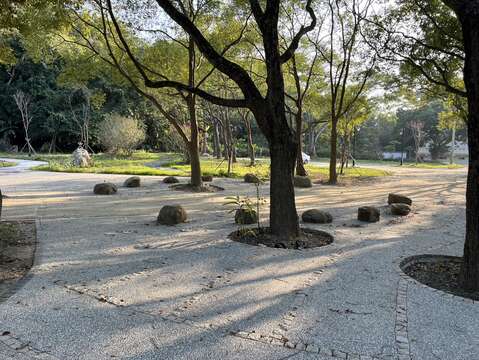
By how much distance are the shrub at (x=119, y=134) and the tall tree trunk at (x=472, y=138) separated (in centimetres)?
2602

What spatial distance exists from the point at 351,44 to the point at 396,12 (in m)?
3.77

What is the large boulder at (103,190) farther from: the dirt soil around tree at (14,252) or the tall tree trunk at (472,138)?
the tall tree trunk at (472,138)

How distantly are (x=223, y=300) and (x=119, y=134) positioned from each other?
1010 inches

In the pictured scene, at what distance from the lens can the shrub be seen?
27391mm

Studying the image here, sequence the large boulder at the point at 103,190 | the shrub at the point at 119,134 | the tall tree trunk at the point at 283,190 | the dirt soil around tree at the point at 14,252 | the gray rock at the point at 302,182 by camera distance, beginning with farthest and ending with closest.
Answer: the shrub at the point at 119,134, the gray rock at the point at 302,182, the large boulder at the point at 103,190, the tall tree trunk at the point at 283,190, the dirt soil around tree at the point at 14,252

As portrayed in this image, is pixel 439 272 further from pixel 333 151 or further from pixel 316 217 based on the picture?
pixel 333 151

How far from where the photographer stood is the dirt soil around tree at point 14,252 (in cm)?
400

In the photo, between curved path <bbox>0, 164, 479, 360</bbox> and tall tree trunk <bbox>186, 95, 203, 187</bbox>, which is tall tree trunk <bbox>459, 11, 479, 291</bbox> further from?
tall tree trunk <bbox>186, 95, 203, 187</bbox>

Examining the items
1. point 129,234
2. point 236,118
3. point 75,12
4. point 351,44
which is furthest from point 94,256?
point 236,118

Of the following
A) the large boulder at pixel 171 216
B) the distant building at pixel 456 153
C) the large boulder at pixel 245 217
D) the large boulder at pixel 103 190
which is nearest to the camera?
the large boulder at pixel 245 217

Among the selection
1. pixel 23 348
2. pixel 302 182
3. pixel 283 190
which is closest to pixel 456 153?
pixel 302 182

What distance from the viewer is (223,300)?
143 inches

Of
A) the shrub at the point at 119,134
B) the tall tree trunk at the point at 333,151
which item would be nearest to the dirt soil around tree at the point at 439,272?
the tall tree trunk at the point at 333,151

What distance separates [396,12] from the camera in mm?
10133
